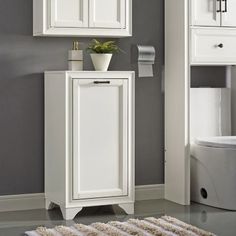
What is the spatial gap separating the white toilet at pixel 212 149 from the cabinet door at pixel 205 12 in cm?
53

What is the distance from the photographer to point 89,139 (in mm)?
4578

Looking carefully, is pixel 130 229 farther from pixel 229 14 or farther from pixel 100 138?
pixel 229 14

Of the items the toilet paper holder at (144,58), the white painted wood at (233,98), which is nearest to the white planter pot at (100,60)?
the toilet paper holder at (144,58)

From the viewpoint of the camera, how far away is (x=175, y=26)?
5.03 meters

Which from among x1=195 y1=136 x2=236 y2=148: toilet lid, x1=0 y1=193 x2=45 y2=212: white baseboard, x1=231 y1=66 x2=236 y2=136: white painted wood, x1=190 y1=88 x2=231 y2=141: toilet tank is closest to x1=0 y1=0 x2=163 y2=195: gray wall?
x1=0 y1=193 x2=45 y2=212: white baseboard

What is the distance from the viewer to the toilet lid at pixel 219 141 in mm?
4750

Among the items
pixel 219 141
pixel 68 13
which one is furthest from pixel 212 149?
pixel 68 13

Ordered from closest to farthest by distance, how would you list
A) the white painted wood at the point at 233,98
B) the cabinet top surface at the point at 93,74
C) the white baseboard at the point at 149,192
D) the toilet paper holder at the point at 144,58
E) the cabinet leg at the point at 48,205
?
the cabinet top surface at the point at 93,74
the cabinet leg at the point at 48,205
the toilet paper holder at the point at 144,58
the white baseboard at the point at 149,192
the white painted wood at the point at 233,98

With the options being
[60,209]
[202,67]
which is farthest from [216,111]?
[60,209]

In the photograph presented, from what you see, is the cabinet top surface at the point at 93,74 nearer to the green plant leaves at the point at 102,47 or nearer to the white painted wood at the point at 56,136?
the white painted wood at the point at 56,136

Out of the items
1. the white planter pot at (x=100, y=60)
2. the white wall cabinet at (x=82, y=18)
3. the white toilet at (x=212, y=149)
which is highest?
the white wall cabinet at (x=82, y=18)

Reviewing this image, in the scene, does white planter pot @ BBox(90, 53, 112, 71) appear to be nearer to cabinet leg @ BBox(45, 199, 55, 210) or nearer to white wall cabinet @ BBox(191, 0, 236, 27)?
white wall cabinet @ BBox(191, 0, 236, 27)

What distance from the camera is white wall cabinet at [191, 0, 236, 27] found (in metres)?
4.92

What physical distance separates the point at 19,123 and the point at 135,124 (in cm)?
89
